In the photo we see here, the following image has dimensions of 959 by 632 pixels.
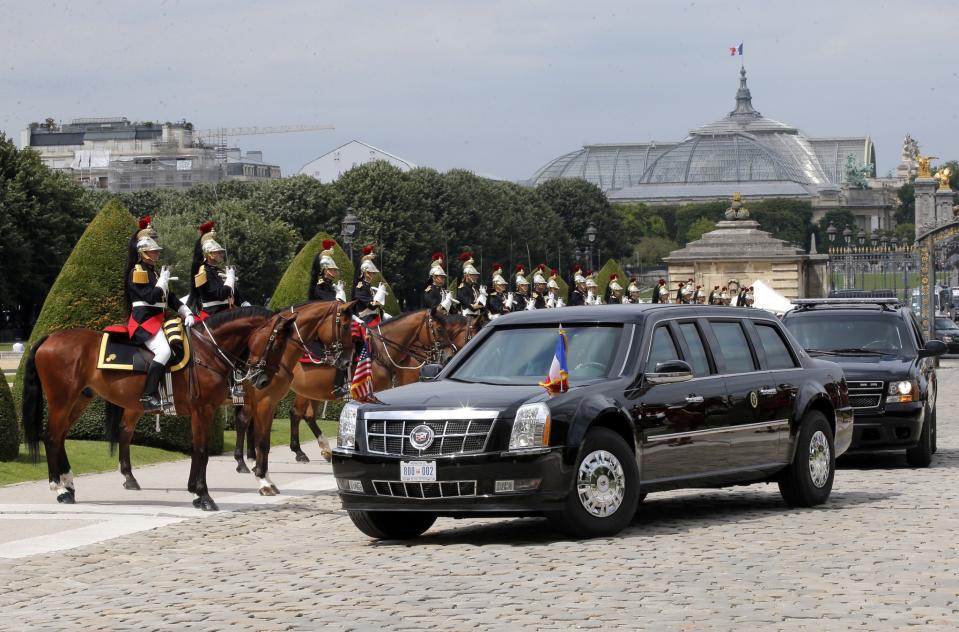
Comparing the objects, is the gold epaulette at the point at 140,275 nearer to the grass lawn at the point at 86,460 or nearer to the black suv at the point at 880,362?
the grass lawn at the point at 86,460

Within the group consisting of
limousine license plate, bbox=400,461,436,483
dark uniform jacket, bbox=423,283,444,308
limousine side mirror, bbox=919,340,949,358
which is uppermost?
dark uniform jacket, bbox=423,283,444,308

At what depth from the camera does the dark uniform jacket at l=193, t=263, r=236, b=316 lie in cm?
1853

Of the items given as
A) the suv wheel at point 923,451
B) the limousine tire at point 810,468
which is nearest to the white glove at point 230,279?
the limousine tire at point 810,468

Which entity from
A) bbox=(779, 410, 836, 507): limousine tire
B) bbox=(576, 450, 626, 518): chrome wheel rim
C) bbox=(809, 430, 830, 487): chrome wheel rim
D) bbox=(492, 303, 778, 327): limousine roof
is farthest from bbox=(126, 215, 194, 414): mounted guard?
bbox=(809, 430, 830, 487): chrome wheel rim

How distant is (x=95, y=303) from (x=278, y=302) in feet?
27.6

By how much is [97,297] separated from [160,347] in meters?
5.26

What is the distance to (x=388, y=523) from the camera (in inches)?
515

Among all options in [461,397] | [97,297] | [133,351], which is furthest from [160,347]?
[97,297]

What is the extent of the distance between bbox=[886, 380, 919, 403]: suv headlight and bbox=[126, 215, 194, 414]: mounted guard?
776 cm

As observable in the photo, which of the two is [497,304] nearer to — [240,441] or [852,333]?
[852,333]

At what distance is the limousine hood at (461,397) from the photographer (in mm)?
12281

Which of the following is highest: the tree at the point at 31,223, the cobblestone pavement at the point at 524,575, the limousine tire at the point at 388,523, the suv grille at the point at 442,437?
the tree at the point at 31,223

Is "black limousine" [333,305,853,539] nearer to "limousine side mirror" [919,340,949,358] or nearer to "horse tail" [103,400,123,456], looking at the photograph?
"limousine side mirror" [919,340,949,358]

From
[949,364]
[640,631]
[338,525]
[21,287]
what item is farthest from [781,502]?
[21,287]
